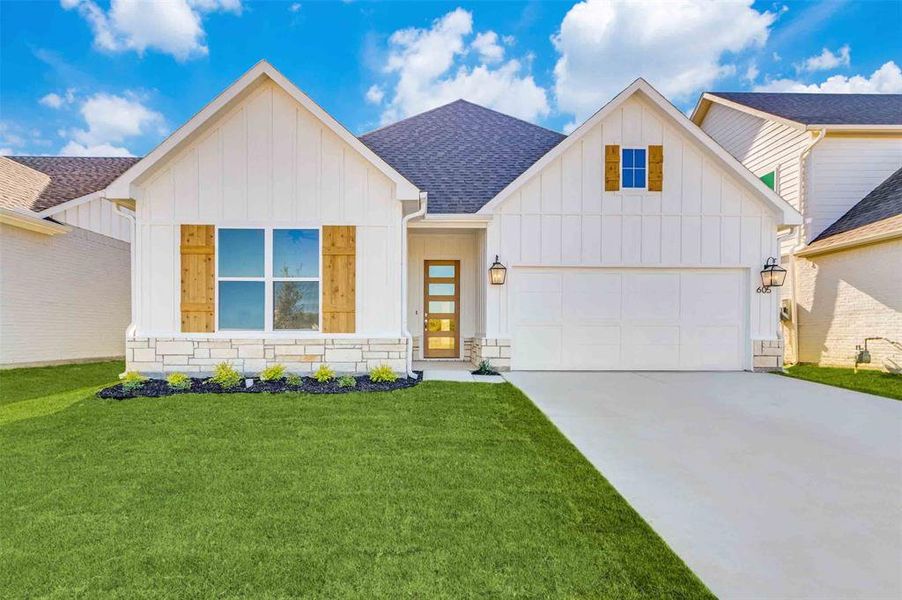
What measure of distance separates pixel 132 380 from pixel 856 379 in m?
12.7

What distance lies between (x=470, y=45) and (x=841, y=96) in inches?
475

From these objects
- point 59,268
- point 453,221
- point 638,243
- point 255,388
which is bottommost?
point 255,388

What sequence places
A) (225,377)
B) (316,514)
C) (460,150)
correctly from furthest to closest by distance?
1. (460,150)
2. (225,377)
3. (316,514)

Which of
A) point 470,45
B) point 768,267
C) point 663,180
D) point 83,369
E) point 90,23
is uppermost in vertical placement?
point 470,45

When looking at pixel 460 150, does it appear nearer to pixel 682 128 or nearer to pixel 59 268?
pixel 682 128

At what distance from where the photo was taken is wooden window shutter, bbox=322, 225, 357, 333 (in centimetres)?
710

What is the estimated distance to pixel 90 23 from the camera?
1211 centimetres

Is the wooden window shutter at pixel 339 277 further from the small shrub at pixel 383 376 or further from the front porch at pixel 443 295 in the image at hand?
the front porch at pixel 443 295

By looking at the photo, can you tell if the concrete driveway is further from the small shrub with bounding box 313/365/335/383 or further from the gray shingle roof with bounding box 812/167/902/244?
the gray shingle roof with bounding box 812/167/902/244

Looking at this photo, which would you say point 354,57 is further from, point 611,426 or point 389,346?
point 611,426

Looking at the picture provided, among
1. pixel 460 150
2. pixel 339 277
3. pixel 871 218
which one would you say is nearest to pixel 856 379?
pixel 871 218

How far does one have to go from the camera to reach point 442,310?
9.83 meters

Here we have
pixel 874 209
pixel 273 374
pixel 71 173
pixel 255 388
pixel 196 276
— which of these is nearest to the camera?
pixel 255 388

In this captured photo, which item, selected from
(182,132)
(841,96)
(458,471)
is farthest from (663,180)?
→ (841,96)
